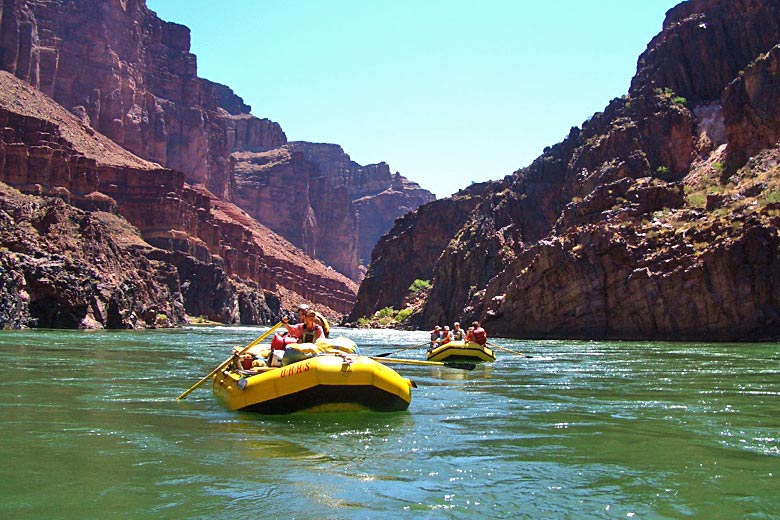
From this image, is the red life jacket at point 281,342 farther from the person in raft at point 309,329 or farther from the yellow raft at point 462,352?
the yellow raft at point 462,352

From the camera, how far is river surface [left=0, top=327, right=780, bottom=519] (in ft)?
22.3

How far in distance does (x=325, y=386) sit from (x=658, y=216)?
150 ft

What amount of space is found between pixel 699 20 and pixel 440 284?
140ft

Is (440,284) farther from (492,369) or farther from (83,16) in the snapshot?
(83,16)

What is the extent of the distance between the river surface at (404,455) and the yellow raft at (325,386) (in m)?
0.29

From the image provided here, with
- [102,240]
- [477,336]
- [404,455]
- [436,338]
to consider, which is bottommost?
[404,455]

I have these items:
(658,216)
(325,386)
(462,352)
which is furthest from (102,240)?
(325,386)

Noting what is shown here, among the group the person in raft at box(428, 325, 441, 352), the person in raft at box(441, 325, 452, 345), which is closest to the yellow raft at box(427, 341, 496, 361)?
the person in raft at box(441, 325, 452, 345)

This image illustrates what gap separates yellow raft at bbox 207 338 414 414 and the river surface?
29 cm

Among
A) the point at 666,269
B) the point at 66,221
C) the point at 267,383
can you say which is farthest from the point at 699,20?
the point at 267,383

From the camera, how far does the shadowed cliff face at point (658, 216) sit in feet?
145

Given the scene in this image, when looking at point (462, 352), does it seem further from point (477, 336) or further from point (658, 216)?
point (658, 216)

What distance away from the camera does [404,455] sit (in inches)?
361

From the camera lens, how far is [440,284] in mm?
95312
